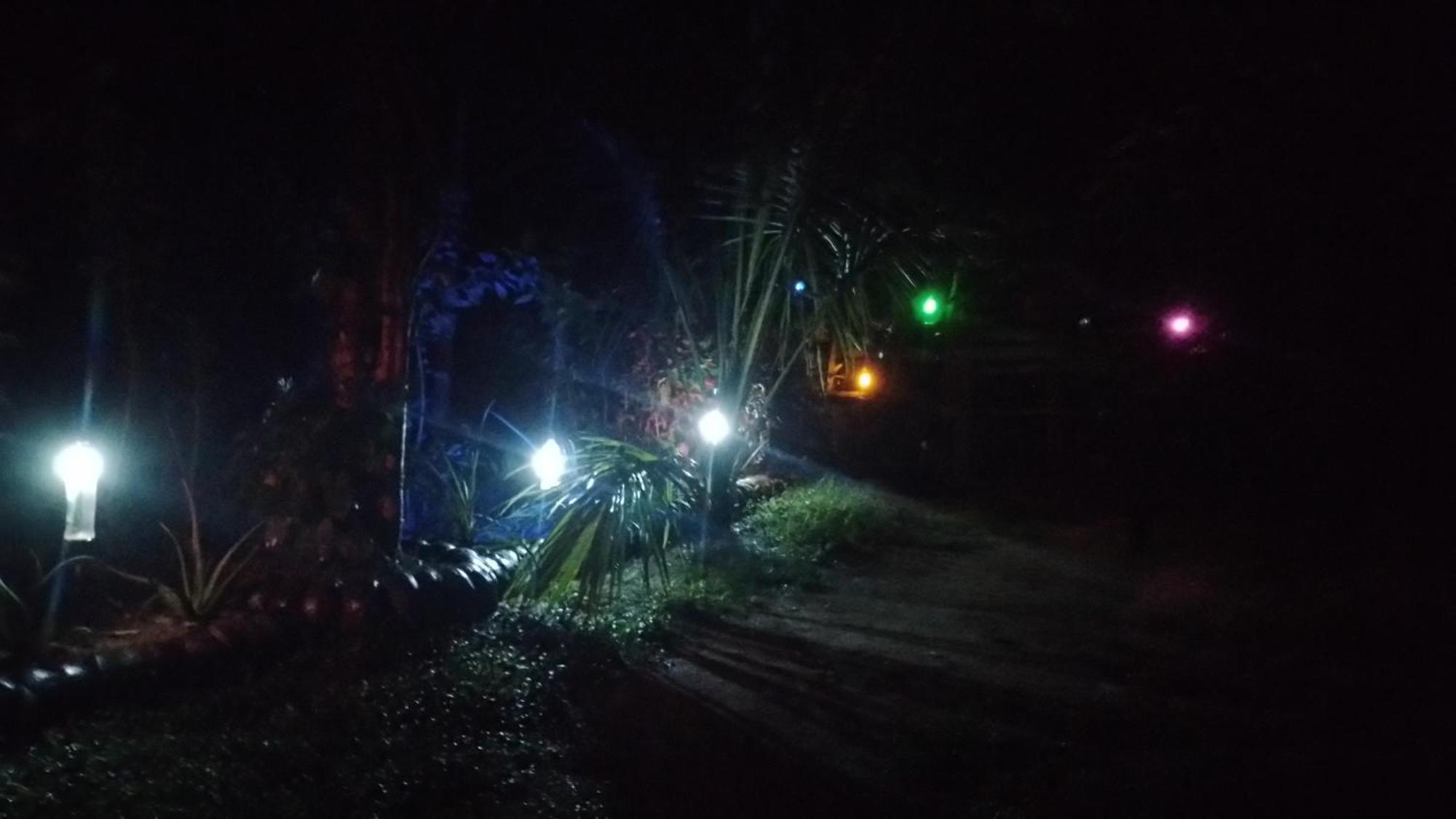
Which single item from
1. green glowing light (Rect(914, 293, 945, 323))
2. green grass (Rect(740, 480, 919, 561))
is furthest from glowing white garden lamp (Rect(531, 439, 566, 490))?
green glowing light (Rect(914, 293, 945, 323))

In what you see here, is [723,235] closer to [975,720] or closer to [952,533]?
[952,533]

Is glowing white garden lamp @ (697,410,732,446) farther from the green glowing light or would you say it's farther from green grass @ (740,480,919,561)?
the green glowing light

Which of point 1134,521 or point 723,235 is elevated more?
point 723,235

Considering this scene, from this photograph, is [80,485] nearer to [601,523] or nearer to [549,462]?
[601,523]

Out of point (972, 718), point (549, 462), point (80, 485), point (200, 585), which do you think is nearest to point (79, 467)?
point (80, 485)

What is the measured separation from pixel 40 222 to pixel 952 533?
9114 mm

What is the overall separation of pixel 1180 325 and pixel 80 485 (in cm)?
1110

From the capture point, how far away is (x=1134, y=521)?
36.7 ft

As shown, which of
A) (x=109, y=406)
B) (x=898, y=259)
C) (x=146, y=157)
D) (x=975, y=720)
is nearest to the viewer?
(x=975, y=720)

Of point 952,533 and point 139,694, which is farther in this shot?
Answer: point 952,533

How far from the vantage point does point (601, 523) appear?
7398 millimetres

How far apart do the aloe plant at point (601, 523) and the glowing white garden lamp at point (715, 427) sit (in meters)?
1.58

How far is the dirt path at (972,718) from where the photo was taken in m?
4.89

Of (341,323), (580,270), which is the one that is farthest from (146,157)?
(580,270)
